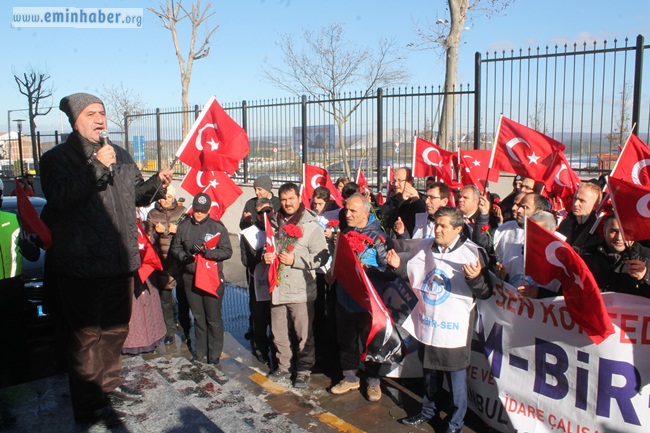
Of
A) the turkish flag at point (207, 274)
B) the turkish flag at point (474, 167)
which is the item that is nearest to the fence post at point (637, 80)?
the turkish flag at point (474, 167)

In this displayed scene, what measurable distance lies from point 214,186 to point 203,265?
151 centimetres

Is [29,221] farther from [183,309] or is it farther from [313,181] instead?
[313,181]

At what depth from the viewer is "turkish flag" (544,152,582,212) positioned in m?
6.43

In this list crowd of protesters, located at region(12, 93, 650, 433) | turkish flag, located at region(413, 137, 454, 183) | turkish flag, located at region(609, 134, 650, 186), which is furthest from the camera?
turkish flag, located at region(413, 137, 454, 183)

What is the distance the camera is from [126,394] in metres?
4.29

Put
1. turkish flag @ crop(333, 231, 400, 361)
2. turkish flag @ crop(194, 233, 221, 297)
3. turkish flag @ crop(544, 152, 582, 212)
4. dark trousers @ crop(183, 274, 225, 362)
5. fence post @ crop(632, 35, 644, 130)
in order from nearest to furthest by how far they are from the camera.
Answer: turkish flag @ crop(333, 231, 400, 361)
turkish flag @ crop(194, 233, 221, 297)
dark trousers @ crop(183, 274, 225, 362)
turkish flag @ crop(544, 152, 582, 212)
fence post @ crop(632, 35, 644, 130)

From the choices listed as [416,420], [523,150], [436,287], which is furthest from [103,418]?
[523,150]

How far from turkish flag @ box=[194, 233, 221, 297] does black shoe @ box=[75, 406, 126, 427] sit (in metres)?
2.03

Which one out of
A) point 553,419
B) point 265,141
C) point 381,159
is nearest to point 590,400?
point 553,419

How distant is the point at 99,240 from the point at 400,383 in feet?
10.5

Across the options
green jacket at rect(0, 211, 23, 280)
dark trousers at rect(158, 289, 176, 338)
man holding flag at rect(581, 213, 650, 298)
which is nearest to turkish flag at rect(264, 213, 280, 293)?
dark trousers at rect(158, 289, 176, 338)

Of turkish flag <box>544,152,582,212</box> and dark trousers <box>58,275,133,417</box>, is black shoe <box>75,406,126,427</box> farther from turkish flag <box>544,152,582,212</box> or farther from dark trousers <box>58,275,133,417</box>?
turkish flag <box>544,152,582,212</box>

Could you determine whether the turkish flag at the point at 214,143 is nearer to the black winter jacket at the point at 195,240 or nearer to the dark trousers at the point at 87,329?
the black winter jacket at the point at 195,240

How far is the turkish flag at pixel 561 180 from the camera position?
643 centimetres
